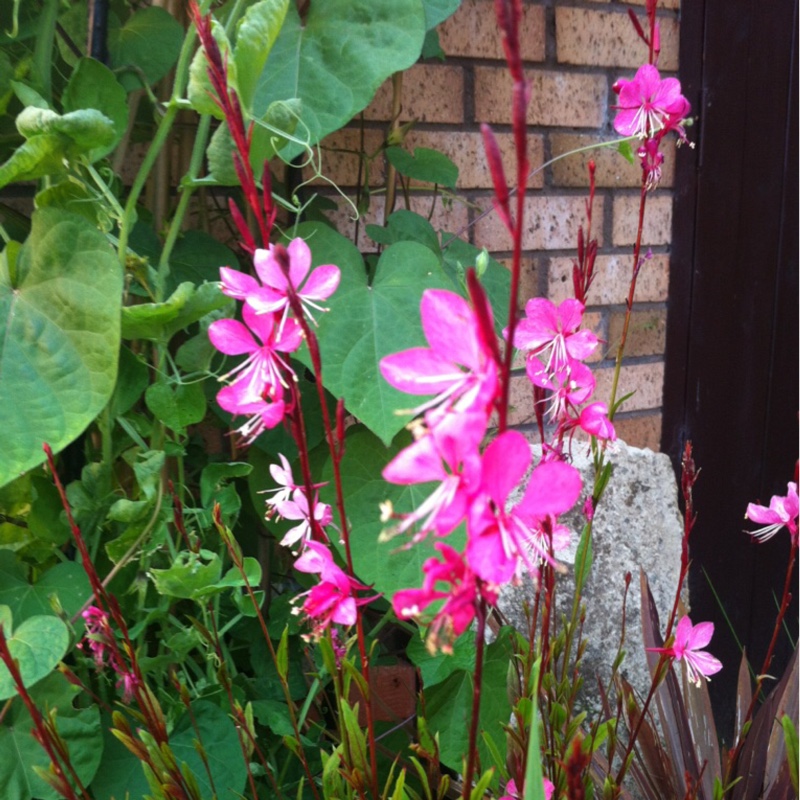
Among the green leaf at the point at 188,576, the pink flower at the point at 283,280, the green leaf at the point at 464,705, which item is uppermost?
the pink flower at the point at 283,280

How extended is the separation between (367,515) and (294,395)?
0.62 metres

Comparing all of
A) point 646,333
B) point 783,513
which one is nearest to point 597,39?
point 646,333

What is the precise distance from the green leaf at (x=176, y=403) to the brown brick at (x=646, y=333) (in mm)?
1114

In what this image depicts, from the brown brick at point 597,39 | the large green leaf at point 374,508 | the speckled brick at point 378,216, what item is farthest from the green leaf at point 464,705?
the brown brick at point 597,39

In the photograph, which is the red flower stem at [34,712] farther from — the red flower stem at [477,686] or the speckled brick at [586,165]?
the speckled brick at [586,165]

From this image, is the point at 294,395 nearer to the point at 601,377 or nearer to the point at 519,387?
the point at 519,387

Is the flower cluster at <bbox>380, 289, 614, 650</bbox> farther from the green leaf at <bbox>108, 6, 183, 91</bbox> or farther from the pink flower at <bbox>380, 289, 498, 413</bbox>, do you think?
the green leaf at <bbox>108, 6, 183, 91</bbox>

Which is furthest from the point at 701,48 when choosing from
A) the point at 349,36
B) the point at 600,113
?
the point at 349,36

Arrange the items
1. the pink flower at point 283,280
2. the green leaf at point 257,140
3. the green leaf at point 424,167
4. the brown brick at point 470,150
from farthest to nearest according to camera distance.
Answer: the brown brick at point 470,150, the green leaf at point 424,167, the green leaf at point 257,140, the pink flower at point 283,280

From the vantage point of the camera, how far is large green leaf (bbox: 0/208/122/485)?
84 cm

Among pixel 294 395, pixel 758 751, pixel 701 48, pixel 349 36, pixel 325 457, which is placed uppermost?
pixel 701 48

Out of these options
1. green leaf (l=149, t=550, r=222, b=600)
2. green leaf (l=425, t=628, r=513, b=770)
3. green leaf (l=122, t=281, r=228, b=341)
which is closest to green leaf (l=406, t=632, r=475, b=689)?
green leaf (l=425, t=628, r=513, b=770)

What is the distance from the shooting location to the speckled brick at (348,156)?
140cm

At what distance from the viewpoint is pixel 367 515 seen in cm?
105
